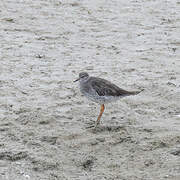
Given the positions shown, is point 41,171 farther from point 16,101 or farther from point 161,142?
point 16,101

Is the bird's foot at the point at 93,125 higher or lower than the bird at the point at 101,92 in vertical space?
lower

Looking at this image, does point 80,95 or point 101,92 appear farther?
point 80,95

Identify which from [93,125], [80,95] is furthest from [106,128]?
[80,95]

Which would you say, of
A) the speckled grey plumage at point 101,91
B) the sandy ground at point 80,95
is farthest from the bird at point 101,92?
the sandy ground at point 80,95

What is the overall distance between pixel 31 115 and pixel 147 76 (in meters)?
2.91

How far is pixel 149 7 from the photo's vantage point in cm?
1352

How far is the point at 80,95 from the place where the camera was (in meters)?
7.82

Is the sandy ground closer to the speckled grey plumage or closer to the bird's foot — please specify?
the bird's foot

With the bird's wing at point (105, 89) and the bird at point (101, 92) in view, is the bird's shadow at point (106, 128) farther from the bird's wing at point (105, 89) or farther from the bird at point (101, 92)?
the bird's wing at point (105, 89)

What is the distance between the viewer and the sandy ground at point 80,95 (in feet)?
18.1

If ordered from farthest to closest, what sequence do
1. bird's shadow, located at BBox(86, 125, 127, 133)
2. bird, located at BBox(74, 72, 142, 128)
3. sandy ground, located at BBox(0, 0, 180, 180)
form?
bird, located at BBox(74, 72, 142, 128) < bird's shadow, located at BBox(86, 125, 127, 133) < sandy ground, located at BBox(0, 0, 180, 180)

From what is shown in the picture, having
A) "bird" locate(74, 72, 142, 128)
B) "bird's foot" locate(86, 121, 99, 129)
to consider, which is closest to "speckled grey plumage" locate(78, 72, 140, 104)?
"bird" locate(74, 72, 142, 128)

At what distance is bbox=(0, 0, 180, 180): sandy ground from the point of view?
18.1 feet

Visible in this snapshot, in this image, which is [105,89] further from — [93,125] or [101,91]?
[93,125]
